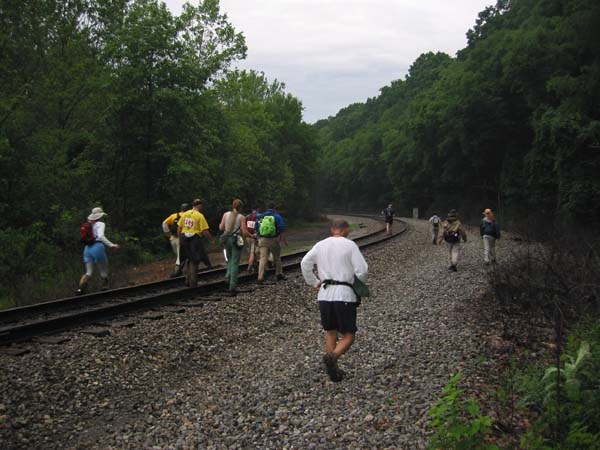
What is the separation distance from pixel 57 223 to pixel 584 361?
58.8 ft

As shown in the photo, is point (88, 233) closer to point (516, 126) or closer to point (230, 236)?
point (230, 236)

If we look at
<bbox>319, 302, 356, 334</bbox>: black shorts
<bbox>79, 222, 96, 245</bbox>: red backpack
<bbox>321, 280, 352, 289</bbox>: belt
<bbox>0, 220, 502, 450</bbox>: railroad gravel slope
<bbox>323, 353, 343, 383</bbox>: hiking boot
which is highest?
<bbox>79, 222, 96, 245</bbox>: red backpack

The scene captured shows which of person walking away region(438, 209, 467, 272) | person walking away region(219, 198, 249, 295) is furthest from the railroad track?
person walking away region(438, 209, 467, 272)

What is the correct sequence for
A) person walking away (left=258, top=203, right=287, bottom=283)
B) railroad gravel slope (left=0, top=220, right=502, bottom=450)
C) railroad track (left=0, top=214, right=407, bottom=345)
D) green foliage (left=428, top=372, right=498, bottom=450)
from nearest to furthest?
green foliage (left=428, top=372, right=498, bottom=450)
railroad gravel slope (left=0, top=220, right=502, bottom=450)
railroad track (left=0, top=214, right=407, bottom=345)
person walking away (left=258, top=203, right=287, bottom=283)

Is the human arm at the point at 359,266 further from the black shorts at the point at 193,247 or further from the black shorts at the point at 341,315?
the black shorts at the point at 193,247

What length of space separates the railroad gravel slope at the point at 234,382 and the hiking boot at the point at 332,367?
11 cm

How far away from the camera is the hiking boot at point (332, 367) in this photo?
5980 millimetres

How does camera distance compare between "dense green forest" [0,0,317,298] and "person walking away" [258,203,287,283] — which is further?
"dense green forest" [0,0,317,298]

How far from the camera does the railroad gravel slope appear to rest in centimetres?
503

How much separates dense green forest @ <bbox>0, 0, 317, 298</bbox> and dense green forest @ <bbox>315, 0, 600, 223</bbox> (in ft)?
51.2

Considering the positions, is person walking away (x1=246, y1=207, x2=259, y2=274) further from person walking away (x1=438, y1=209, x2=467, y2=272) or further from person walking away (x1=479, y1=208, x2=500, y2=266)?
person walking away (x1=479, y1=208, x2=500, y2=266)

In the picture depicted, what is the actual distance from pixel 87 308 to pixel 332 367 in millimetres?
5980

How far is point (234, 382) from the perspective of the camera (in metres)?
6.44

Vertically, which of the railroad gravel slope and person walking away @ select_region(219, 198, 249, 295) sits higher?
person walking away @ select_region(219, 198, 249, 295)
